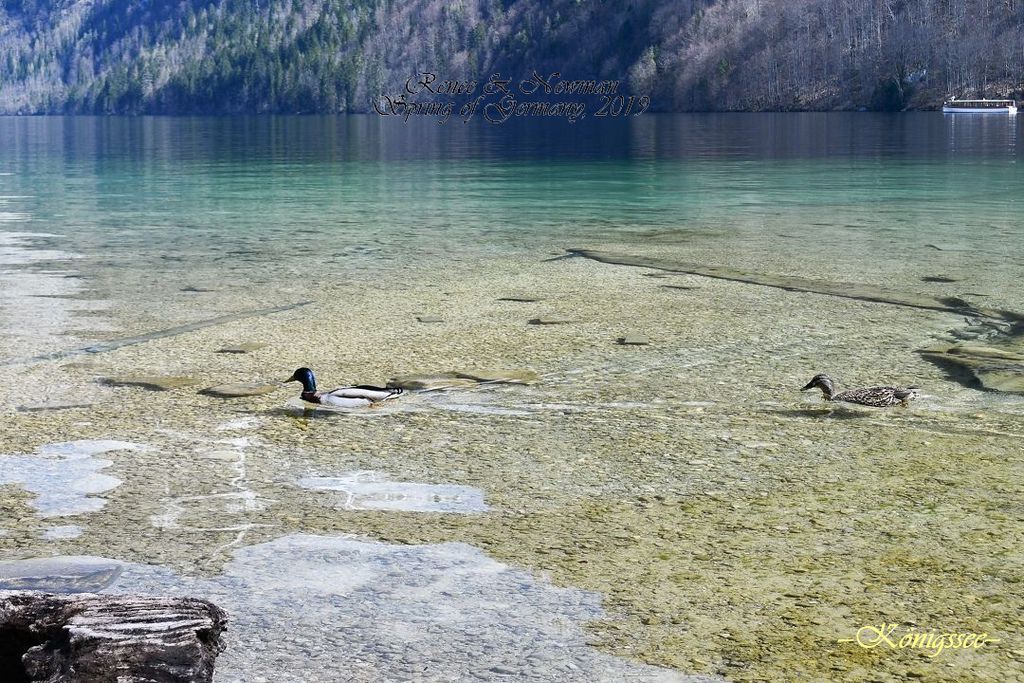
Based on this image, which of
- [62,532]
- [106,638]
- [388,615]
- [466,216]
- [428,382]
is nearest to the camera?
[106,638]

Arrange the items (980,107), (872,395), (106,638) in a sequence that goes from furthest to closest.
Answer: (980,107) < (872,395) < (106,638)

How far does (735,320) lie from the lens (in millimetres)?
11367

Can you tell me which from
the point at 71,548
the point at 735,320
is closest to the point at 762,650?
the point at 71,548

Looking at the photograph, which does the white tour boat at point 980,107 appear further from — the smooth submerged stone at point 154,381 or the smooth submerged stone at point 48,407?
the smooth submerged stone at point 48,407

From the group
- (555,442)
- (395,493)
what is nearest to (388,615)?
(395,493)

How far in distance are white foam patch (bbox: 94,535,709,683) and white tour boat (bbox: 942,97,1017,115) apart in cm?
11588

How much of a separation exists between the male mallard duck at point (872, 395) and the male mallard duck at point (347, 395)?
111 inches

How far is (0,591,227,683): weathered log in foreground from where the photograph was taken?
372 centimetres

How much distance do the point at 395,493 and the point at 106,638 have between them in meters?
2.84

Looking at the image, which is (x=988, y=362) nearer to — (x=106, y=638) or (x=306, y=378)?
(x=306, y=378)

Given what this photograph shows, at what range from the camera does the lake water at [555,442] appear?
5.05 meters

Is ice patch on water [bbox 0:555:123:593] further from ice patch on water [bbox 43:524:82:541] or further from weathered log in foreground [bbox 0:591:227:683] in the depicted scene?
weathered log in foreground [bbox 0:591:227:683]

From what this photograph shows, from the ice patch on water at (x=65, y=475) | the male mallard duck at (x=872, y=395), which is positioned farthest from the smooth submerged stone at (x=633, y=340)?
the ice patch on water at (x=65, y=475)

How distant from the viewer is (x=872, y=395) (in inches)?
321
